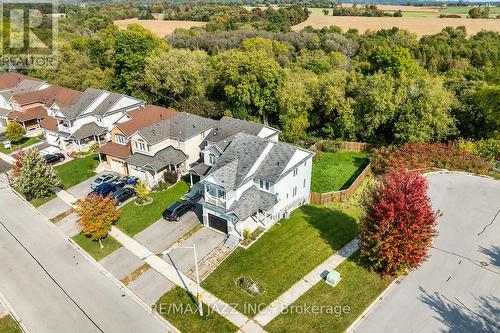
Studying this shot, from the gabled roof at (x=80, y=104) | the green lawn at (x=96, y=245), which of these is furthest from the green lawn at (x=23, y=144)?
the green lawn at (x=96, y=245)

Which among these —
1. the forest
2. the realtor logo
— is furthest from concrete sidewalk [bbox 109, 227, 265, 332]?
the realtor logo

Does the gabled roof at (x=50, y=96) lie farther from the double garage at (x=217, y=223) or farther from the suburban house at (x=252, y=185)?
the double garage at (x=217, y=223)

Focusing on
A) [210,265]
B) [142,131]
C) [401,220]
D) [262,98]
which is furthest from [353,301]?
[262,98]

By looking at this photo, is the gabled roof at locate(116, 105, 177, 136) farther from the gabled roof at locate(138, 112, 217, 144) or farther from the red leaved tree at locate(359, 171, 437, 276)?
the red leaved tree at locate(359, 171, 437, 276)

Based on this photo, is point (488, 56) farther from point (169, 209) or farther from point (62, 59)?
point (62, 59)

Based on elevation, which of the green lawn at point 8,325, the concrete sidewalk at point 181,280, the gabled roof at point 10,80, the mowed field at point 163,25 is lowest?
the green lawn at point 8,325

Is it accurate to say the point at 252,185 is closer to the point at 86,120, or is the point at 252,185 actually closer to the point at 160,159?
the point at 160,159

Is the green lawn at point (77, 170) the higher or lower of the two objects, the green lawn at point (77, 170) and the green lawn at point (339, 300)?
the higher
